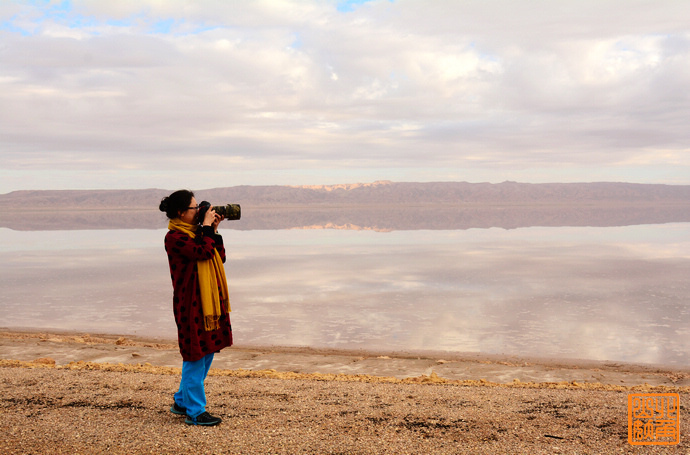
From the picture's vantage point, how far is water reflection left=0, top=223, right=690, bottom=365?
1033cm

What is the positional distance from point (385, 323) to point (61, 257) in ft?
51.8

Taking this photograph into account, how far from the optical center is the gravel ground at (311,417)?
14.9ft

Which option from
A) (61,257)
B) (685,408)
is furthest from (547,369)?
(61,257)

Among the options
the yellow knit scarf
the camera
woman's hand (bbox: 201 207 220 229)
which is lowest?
the yellow knit scarf

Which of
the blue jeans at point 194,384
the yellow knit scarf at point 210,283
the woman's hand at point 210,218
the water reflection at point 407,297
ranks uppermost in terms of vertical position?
the woman's hand at point 210,218

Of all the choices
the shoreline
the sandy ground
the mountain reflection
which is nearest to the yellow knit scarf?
the sandy ground

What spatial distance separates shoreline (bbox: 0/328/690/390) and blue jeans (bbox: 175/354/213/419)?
2.93 meters

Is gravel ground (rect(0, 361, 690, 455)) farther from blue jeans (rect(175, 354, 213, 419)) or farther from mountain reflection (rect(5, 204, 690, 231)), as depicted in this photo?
mountain reflection (rect(5, 204, 690, 231))

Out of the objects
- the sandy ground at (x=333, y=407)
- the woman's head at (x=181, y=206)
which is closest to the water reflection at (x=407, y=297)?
the sandy ground at (x=333, y=407)

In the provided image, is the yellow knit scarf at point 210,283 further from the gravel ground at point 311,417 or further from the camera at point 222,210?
the gravel ground at point 311,417

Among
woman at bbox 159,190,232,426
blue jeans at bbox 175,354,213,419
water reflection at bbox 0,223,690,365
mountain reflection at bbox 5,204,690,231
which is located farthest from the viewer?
mountain reflection at bbox 5,204,690,231

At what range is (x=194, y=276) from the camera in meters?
4.58

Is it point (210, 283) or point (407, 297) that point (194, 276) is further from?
point (407, 297)

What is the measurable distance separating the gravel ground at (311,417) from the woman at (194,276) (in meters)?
0.75
